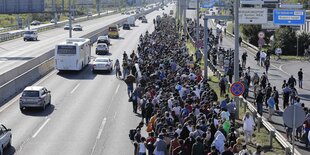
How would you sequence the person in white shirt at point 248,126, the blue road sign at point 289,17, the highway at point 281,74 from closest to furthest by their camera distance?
the person in white shirt at point 248,126
the highway at point 281,74
the blue road sign at point 289,17

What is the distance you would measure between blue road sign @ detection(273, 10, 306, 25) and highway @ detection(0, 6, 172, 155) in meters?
24.7

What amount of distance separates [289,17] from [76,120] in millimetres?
37028

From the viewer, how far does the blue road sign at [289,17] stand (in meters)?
56.9

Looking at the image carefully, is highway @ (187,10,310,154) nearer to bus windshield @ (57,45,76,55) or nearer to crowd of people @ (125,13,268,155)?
crowd of people @ (125,13,268,155)

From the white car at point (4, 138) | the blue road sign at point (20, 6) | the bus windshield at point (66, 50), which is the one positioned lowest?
the white car at point (4, 138)

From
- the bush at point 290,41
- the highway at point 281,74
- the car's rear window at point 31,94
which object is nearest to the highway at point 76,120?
the car's rear window at point 31,94

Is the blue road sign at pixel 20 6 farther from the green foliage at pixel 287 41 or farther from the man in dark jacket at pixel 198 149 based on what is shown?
the man in dark jacket at pixel 198 149

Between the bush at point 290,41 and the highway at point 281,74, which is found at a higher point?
the bush at point 290,41

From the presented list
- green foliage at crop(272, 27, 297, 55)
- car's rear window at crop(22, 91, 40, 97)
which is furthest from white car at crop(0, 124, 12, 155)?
green foliage at crop(272, 27, 297, 55)

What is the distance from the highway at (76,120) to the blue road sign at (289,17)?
24.7 m

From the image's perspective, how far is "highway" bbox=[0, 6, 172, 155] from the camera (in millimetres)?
21109

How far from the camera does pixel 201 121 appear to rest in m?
18.3

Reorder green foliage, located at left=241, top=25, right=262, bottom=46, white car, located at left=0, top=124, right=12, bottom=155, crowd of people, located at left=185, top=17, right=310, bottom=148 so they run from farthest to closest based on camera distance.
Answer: green foliage, located at left=241, top=25, right=262, bottom=46 < crowd of people, located at left=185, top=17, right=310, bottom=148 < white car, located at left=0, top=124, right=12, bottom=155

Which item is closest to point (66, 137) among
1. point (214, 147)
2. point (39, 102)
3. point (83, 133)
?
point (83, 133)
